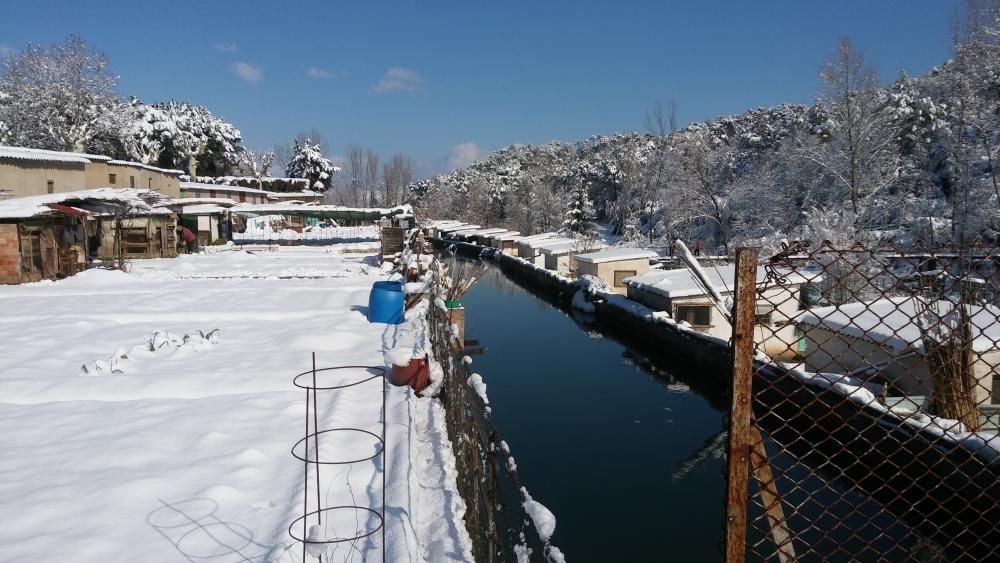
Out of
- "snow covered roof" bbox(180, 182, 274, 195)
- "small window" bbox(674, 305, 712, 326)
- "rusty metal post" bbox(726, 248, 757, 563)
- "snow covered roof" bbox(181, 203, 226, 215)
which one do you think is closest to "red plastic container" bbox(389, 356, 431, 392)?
"rusty metal post" bbox(726, 248, 757, 563)

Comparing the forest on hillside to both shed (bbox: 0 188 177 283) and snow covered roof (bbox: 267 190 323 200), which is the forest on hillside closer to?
shed (bbox: 0 188 177 283)

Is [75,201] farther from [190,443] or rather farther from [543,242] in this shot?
[543,242]

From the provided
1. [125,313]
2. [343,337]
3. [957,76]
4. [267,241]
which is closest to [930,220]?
[957,76]

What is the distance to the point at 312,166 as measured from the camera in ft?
260

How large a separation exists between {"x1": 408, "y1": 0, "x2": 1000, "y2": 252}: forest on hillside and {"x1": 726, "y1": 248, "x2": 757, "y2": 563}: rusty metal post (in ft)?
33.0

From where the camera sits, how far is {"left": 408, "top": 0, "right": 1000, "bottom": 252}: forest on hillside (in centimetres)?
2427

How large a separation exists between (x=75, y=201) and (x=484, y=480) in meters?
22.6

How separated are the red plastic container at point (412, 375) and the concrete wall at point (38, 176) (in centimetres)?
2878

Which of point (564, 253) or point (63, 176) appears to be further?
point (564, 253)

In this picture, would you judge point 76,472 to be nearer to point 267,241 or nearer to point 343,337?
point 343,337

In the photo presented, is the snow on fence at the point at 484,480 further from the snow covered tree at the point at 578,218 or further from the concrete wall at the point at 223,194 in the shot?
the concrete wall at the point at 223,194

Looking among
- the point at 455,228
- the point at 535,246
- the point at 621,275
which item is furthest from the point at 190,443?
the point at 455,228

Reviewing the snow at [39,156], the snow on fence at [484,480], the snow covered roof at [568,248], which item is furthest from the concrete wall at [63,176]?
the snow on fence at [484,480]

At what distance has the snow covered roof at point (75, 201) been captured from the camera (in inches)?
738
